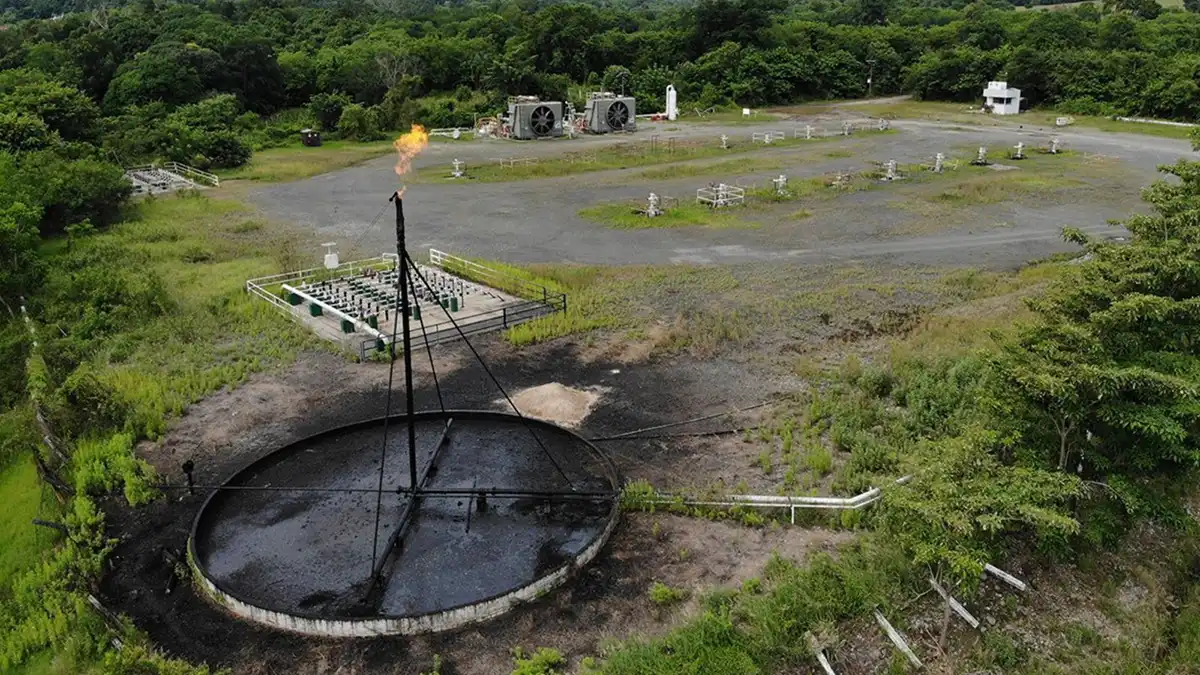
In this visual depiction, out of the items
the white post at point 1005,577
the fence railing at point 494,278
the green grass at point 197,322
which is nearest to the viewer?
the white post at point 1005,577

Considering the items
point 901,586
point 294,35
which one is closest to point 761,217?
point 901,586

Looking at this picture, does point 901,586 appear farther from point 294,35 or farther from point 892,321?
point 294,35

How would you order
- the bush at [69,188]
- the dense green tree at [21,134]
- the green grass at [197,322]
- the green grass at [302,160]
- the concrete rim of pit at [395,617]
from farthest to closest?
the green grass at [302,160], the dense green tree at [21,134], the bush at [69,188], the green grass at [197,322], the concrete rim of pit at [395,617]

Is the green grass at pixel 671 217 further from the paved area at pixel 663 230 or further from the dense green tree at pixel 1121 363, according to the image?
the dense green tree at pixel 1121 363

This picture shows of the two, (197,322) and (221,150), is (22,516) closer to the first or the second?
(197,322)

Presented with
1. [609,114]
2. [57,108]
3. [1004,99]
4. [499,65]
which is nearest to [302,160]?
[57,108]


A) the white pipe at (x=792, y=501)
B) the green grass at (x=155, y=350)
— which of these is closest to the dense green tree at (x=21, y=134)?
the green grass at (x=155, y=350)
